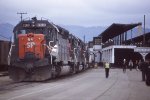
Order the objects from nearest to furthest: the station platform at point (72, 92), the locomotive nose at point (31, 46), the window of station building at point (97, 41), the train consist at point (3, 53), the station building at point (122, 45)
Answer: the station platform at point (72, 92)
the locomotive nose at point (31, 46)
the train consist at point (3, 53)
the station building at point (122, 45)
the window of station building at point (97, 41)

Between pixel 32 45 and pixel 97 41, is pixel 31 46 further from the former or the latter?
pixel 97 41

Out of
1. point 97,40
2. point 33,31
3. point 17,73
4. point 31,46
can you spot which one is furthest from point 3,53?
point 97,40

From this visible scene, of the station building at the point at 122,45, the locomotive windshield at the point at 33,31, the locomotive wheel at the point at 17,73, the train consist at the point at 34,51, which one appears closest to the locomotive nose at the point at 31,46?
the train consist at the point at 34,51

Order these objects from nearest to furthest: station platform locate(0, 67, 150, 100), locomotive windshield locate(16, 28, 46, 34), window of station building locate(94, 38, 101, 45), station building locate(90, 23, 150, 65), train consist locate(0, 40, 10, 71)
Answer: station platform locate(0, 67, 150, 100) < locomotive windshield locate(16, 28, 46, 34) < train consist locate(0, 40, 10, 71) < station building locate(90, 23, 150, 65) < window of station building locate(94, 38, 101, 45)

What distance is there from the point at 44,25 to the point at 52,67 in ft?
10.2

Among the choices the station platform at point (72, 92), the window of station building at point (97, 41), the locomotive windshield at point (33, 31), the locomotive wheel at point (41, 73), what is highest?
the window of station building at point (97, 41)

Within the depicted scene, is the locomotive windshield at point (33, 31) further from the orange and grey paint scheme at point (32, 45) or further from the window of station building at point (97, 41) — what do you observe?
the window of station building at point (97, 41)

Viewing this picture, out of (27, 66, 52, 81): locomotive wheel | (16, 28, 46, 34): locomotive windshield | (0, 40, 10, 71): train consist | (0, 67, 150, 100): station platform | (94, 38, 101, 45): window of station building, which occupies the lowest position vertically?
(0, 67, 150, 100): station platform

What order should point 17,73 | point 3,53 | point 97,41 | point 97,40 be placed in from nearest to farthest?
1. point 17,73
2. point 3,53
3. point 97,40
4. point 97,41

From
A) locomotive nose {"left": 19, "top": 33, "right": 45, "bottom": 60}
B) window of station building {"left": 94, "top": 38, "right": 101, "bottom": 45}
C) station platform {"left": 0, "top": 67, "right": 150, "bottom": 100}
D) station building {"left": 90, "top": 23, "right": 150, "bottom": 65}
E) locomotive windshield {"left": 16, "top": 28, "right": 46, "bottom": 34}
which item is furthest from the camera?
window of station building {"left": 94, "top": 38, "right": 101, "bottom": 45}

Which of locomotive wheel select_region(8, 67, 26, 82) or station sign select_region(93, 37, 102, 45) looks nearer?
locomotive wheel select_region(8, 67, 26, 82)

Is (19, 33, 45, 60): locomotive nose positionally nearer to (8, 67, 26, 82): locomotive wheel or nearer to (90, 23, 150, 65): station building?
(8, 67, 26, 82): locomotive wheel

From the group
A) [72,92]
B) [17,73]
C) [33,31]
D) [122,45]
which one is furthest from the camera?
[122,45]

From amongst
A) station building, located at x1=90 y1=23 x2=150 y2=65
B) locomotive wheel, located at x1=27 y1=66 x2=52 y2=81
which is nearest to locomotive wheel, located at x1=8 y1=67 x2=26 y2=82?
locomotive wheel, located at x1=27 y1=66 x2=52 y2=81
